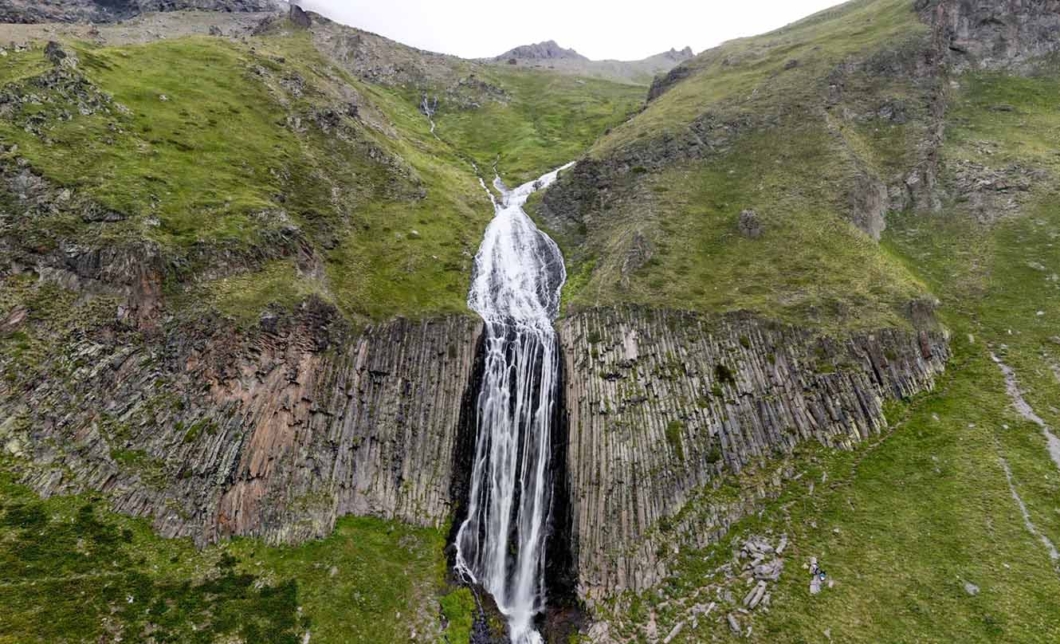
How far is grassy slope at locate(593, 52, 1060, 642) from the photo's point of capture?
20.0m

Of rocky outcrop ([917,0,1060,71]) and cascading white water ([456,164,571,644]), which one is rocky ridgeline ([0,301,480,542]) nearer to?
cascading white water ([456,164,571,644])

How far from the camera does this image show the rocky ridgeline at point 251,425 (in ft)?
77.8

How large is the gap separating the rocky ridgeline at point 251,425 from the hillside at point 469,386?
151 millimetres

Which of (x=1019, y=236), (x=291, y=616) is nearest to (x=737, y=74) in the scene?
(x=1019, y=236)

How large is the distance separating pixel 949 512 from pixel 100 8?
21208 cm

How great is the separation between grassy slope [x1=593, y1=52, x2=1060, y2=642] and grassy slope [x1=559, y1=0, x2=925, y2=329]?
18.9 feet

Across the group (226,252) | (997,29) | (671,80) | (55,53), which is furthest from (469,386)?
(997,29)

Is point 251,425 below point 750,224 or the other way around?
below

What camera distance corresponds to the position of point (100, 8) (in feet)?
467

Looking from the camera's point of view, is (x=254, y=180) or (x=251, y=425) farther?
(x=254, y=180)

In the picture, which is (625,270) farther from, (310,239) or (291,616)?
(291,616)

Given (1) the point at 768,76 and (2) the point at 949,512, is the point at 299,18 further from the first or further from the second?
(2) the point at 949,512

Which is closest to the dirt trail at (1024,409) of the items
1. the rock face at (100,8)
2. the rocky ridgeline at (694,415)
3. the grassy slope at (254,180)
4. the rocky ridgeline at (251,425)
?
the rocky ridgeline at (694,415)

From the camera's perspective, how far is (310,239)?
1485 inches
